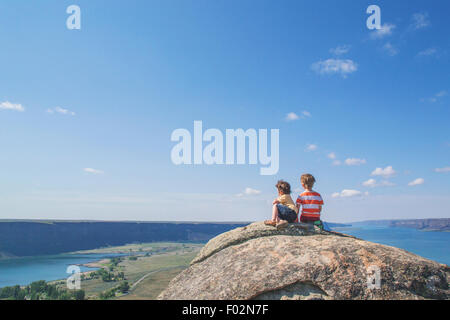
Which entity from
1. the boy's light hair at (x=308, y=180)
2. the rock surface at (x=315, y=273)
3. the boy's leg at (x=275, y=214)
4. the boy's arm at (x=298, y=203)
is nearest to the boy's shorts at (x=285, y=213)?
the boy's leg at (x=275, y=214)

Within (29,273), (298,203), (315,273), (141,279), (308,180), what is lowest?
(29,273)

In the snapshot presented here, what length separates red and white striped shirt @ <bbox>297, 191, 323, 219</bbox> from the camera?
Answer: 9.52m

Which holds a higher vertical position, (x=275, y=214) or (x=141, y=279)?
(x=275, y=214)

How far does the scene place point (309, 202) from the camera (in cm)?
952

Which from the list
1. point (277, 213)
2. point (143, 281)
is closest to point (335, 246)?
point (277, 213)

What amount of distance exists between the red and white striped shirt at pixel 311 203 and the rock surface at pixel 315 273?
1.12 meters

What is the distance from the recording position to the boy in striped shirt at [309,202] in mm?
9516

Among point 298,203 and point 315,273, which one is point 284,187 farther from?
point 315,273

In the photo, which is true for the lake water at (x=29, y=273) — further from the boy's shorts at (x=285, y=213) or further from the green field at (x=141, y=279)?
the boy's shorts at (x=285, y=213)

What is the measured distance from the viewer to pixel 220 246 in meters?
9.55

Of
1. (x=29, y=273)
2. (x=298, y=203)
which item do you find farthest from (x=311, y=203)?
(x=29, y=273)

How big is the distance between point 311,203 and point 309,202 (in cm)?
8

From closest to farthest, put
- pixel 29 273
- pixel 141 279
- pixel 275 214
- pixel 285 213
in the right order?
pixel 285 213, pixel 275 214, pixel 141 279, pixel 29 273
